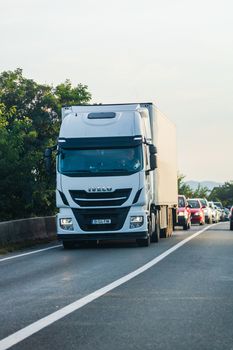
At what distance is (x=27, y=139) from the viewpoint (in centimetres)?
4416

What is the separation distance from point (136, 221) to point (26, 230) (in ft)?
14.5

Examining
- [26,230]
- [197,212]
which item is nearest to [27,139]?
[197,212]

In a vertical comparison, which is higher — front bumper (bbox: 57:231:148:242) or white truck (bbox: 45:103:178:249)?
white truck (bbox: 45:103:178:249)

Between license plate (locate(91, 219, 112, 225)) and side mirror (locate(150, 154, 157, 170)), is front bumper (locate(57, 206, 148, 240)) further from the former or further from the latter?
side mirror (locate(150, 154, 157, 170))

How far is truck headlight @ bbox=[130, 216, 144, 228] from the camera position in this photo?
23.3 meters

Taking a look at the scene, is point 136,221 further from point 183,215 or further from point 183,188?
point 183,188

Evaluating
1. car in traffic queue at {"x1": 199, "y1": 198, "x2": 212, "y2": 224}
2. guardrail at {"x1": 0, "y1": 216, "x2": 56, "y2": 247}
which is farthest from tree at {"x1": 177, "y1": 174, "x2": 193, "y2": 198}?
guardrail at {"x1": 0, "y1": 216, "x2": 56, "y2": 247}

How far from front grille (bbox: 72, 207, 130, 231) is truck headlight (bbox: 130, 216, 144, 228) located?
0.21 metres

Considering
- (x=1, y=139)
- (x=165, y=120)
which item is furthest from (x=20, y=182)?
(x=165, y=120)

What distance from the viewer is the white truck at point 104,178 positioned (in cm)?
2305

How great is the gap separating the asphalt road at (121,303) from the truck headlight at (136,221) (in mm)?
3696

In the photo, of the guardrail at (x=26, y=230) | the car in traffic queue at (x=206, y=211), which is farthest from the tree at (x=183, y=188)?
the guardrail at (x=26, y=230)

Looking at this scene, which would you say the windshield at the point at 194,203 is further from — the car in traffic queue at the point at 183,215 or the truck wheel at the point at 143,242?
the truck wheel at the point at 143,242

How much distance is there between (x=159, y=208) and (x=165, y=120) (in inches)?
133
